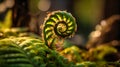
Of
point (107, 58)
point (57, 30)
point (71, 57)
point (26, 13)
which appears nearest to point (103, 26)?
point (107, 58)

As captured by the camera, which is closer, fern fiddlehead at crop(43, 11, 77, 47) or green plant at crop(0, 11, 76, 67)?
Result: green plant at crop(0, 11, 76, 67)

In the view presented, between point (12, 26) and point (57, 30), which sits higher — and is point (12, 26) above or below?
above

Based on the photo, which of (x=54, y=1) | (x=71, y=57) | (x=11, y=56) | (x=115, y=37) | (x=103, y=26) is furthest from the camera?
(x=54, y=1)

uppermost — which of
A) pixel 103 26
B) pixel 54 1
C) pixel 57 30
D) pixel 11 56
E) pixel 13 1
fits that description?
pixel 54 1

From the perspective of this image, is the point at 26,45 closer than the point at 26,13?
Yes

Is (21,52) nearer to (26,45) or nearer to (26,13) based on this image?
(26,45)

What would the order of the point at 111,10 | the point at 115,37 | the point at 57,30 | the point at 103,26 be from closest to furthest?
the point at 57,30 → the point at 103,26 → the point at 115,37 → the point at 111,10

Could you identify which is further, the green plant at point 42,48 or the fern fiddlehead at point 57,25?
the fern fiddlehead at point 57,25
